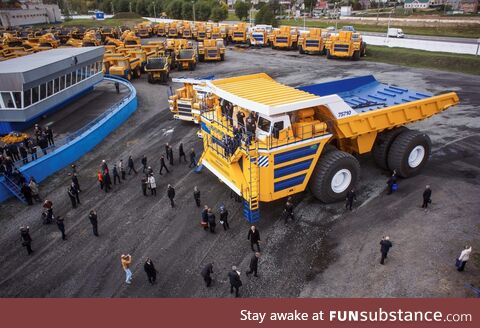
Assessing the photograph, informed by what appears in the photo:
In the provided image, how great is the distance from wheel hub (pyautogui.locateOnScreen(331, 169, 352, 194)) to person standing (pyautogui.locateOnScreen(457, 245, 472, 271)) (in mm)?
4167

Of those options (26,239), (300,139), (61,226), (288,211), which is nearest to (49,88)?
(61,226)

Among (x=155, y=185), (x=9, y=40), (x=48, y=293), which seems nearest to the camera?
(x=48, y=293)

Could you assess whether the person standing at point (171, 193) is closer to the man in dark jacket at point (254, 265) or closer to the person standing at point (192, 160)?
the person standing at point (192, 160)

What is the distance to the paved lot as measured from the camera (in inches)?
366

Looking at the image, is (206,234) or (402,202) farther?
(402,202)

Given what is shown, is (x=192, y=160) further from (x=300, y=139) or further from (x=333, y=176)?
(x=333, y=176)

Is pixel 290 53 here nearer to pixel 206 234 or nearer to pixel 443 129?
pixel 443 129

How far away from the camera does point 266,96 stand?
453 inches

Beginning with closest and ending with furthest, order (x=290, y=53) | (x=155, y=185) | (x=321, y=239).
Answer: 1. (x=321, y=239)
2. (x=155, y=185)
3. (x=290, y=53)

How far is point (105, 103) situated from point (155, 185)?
42.7 feet

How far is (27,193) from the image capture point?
1367 cm

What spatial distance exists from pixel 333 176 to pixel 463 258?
14.1ft

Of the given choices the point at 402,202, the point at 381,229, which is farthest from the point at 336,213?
the point at 402,202

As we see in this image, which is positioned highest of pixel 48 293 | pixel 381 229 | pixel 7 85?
pixel 7 85
